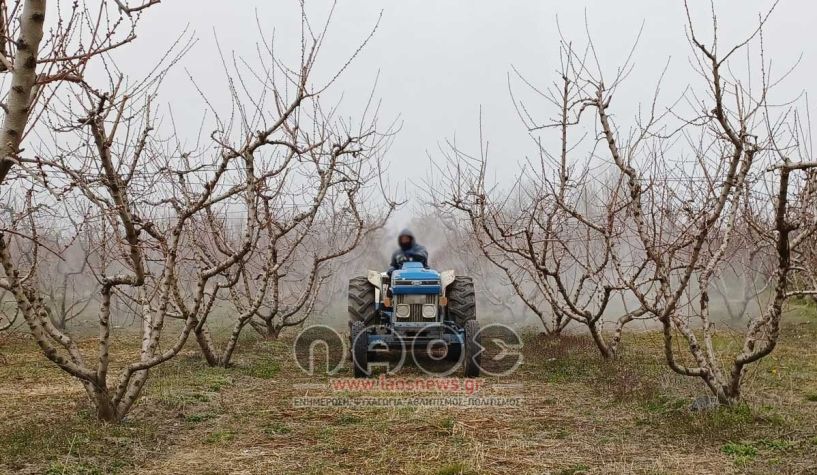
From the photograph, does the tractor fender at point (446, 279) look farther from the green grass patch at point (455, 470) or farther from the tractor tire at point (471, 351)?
the green grass patch at point (455, 470)

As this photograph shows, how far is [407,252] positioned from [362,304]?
4.29 feet

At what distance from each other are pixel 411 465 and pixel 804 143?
5.92 meters

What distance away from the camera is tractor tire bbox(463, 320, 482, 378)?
8281 mm

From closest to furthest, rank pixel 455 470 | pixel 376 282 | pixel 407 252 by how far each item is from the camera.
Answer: pixel 455 470 < pixel 376 282 < pixel 407 252

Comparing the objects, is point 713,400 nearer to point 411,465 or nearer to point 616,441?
point 616,441

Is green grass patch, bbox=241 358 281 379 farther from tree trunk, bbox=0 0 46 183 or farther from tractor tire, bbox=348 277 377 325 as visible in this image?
tree trunk, bbox=0 0 46 183

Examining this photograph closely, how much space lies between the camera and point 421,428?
236 inches

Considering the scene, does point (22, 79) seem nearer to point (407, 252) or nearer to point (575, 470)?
point (575, 470)

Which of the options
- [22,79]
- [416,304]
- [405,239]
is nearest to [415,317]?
[416,304]

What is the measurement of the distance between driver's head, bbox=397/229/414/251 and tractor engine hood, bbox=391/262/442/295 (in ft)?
3.99

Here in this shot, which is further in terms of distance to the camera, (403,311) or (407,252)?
(407,252)

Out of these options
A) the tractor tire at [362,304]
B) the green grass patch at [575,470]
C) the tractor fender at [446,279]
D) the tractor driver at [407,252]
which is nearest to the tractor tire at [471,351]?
the tractor fender at [446,279]

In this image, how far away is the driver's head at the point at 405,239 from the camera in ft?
32.8

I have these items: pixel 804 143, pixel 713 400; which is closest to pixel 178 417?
pixel 713 400
